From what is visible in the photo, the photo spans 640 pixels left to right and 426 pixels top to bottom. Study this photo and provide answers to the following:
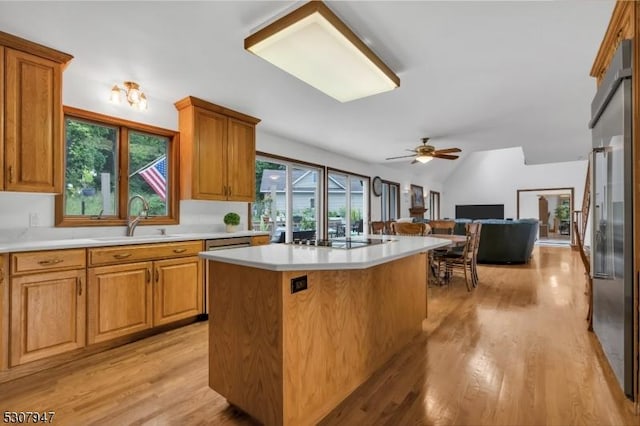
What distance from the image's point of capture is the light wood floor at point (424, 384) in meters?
1.67

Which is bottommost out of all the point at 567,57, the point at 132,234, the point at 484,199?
the point at 132,234

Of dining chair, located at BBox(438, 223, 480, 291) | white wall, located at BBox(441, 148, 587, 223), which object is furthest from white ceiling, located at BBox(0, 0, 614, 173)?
white wall, located at BBox(441, 148, 587, 223)

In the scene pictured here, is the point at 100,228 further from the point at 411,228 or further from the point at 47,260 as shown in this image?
the point at 411,228

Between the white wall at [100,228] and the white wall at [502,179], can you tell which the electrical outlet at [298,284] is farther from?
the white wall at [502,179]

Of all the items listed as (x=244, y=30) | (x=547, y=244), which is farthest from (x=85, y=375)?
(x=547, y=244)

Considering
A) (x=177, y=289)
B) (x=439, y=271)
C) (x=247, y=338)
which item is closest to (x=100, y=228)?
(x=177, y=289)

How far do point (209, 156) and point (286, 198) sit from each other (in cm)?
174

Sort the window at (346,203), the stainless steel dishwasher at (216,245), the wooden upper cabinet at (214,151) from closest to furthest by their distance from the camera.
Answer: the stainless steel dishwasher at (216,245)
the wooden upper cabinet at (214,151)
the window at (346,203)

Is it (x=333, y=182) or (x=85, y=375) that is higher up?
(x=333, y=182)

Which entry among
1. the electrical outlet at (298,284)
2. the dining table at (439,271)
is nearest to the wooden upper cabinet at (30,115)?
the electrical outlet at (298,284)

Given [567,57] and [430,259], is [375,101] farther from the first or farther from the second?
[430,259]

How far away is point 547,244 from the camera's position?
34.0 feet

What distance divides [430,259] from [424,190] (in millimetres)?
6084

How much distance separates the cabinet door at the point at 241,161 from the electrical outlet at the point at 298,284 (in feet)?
7.86
